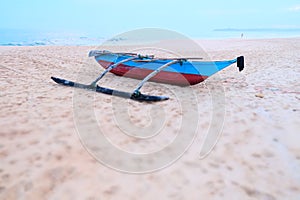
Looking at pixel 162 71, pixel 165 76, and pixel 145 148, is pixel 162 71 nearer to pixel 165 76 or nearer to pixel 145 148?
pixel 165 76

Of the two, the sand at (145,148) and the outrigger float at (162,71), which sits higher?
the outrigger float at (162,71)

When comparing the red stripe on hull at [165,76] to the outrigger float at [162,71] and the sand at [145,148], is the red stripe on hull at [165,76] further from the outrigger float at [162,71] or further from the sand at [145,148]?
the sand at [145,148]

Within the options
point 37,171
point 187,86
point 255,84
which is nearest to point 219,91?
point 187,86

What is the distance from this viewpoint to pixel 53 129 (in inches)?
127

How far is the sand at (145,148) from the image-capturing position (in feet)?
7.23

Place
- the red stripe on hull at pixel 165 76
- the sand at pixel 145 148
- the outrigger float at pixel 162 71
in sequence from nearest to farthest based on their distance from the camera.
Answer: the sand at pixel 145 148 → the outrigger float at pixel 162 71 → the red stripe on hull at pixel 165 76

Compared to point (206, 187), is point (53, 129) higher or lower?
higher

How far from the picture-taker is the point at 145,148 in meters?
2.96

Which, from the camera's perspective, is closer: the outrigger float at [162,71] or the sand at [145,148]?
the sand at [145,148]

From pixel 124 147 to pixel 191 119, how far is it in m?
1.41

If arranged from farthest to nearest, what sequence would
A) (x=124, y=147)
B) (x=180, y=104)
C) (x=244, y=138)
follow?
(x=180, y=104) → (x=244, y=138) → (x=124, y=147)

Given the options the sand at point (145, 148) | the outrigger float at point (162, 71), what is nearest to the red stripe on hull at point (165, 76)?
the outrigger float at point (162, 71)

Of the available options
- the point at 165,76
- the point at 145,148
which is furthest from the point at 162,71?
the point at 145,148

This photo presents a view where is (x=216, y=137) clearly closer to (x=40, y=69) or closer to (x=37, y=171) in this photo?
(x=37, y=171)
